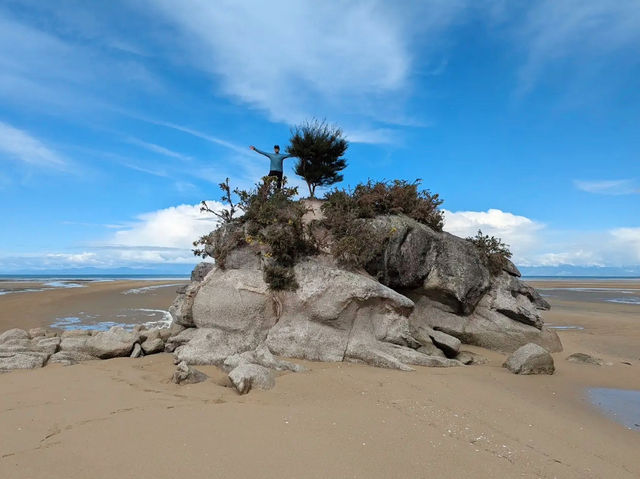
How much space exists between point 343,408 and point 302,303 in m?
4.34

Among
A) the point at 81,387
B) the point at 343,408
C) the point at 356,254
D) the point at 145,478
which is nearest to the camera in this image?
the point at 145,478

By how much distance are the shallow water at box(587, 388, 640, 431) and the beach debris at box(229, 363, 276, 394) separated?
6.56 meters

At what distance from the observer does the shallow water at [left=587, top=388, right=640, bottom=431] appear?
24.9 feet

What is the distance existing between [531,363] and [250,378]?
7.14 metres

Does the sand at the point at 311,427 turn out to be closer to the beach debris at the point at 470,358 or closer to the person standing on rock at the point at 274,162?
the beach debris at the point at 470,358

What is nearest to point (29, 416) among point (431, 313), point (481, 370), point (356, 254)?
point (356, 254)

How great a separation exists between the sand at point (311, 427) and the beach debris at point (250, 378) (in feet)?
0.87

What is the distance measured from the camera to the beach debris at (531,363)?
33.7ft

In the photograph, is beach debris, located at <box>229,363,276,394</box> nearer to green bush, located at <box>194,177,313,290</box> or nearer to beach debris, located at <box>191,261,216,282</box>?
green bush, located at <box>194,177,313,290</box>

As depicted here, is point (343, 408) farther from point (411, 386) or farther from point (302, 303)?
point (302, 303)

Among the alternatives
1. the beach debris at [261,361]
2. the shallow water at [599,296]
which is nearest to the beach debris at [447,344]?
the beach debris at [261,361]

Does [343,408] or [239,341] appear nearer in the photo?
[343,408]

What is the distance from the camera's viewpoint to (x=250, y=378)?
791 cm

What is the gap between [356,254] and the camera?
39.1 feet
